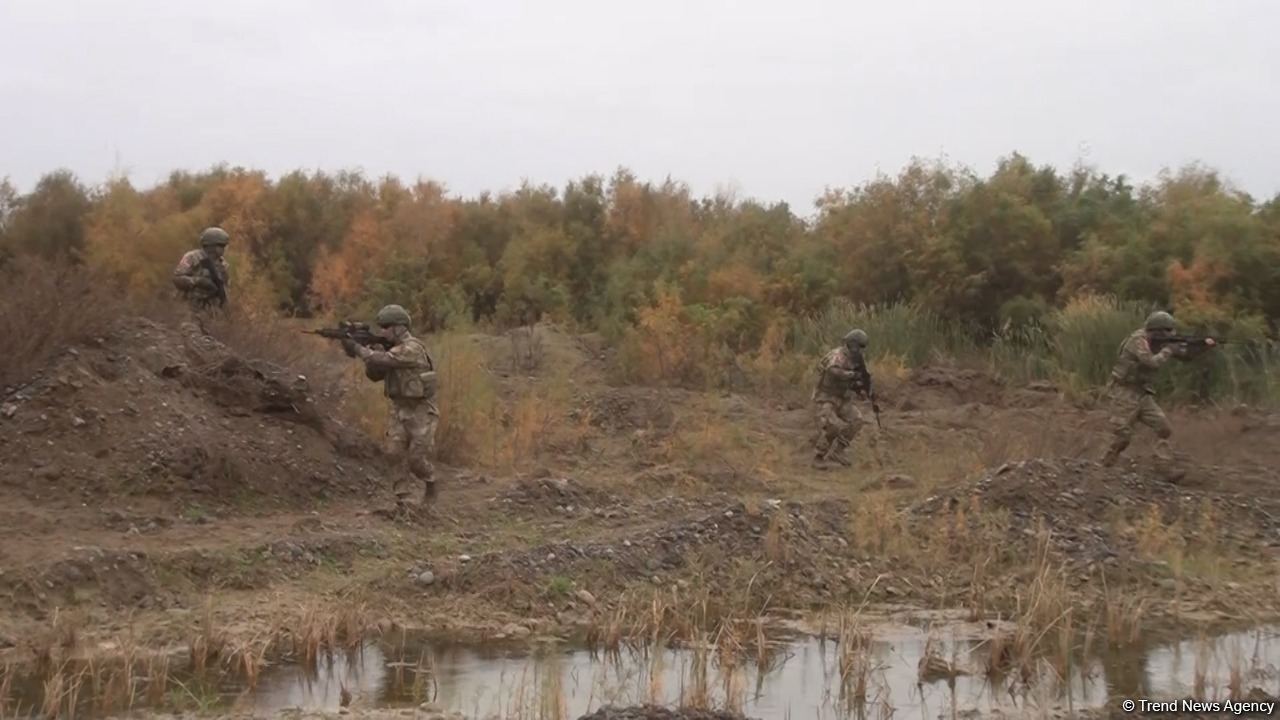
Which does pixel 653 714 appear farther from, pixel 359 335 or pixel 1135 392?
pixel 1135 392

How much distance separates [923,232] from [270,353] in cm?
1492

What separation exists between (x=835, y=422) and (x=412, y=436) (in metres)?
6.48

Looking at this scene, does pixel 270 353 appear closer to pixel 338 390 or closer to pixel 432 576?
pixel 338 390

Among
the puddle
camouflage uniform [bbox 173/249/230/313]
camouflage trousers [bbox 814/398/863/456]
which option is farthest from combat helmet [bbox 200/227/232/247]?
camouflage trousers [bbox 814/398/863/456]

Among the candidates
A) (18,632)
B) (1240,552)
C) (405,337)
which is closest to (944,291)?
(1240,552)

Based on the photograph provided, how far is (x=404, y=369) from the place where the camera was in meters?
12.0

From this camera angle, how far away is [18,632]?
28.8ft

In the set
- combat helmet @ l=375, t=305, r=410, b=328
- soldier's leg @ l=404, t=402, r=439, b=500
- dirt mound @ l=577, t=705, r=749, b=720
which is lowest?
dirt mound @ l=577, t=705, r=749, b=720

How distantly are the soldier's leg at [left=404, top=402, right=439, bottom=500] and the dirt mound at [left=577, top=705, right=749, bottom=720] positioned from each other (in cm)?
558

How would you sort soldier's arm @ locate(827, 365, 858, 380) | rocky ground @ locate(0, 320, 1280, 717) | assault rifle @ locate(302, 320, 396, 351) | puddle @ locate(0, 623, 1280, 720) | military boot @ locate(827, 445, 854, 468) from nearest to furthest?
puddle @ locate(0, 623, 1280, 720) < rocky ground @ locate(0, 320, 1280, 717) < assault rifle @ locate(302, 320, 396, 351) < soldier's arm @ locate(827, 365, 858, 380) < military boot @ locate(827, 445, 854, 468)

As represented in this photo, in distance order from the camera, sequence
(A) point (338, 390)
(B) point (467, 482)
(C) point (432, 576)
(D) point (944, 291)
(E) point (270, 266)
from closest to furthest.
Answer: (C) point (432, 576) < (B) point (467, 482) < (A) point (338, 390) < (D) point (944, 291) < (E) point (270, 266)

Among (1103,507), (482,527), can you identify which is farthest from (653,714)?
(1103,507)

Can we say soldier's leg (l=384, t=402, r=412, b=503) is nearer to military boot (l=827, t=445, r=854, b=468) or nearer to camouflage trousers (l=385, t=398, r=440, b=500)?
camouflage trousers (l=385, t=398, r=440, b=500)

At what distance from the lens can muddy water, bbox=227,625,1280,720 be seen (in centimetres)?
772
